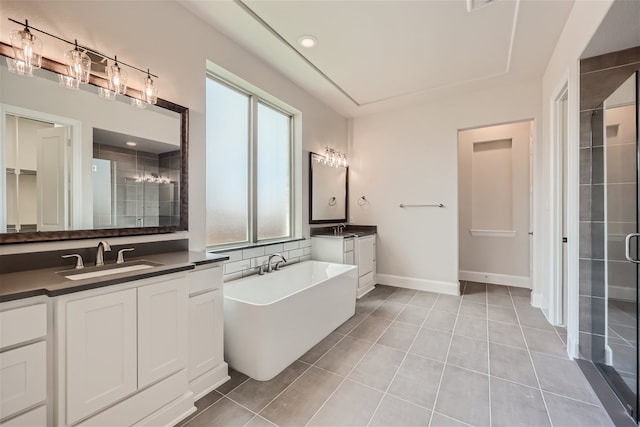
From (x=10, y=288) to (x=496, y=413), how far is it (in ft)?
8.38

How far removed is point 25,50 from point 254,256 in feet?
7.05

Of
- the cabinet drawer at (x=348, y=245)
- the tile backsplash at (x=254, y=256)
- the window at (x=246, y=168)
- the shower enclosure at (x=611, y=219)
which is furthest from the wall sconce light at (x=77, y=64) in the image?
the shower enclosure at (x=611, y=219)

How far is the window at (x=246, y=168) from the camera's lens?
8.87ft

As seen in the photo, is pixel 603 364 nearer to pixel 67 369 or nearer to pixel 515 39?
pixel 515 39

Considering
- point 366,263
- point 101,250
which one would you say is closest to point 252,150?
point 101,250

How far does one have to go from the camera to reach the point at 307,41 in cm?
258

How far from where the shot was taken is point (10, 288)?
43.3 inches

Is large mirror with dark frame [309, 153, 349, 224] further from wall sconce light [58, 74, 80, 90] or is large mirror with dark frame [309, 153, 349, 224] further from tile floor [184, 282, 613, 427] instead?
wall sconce light [58, 74, 80, 90]

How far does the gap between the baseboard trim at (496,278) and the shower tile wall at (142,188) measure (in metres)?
4.58

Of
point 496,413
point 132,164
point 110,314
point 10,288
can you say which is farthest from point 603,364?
point 132,164

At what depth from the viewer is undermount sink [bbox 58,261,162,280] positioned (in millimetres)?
1441

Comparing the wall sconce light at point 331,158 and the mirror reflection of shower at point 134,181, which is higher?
the wall sconce light at point 331,158

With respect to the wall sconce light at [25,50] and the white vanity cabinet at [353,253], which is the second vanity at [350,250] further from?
the wall sconce light at [25,50]

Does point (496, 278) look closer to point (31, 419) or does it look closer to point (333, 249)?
point (333, 249)
